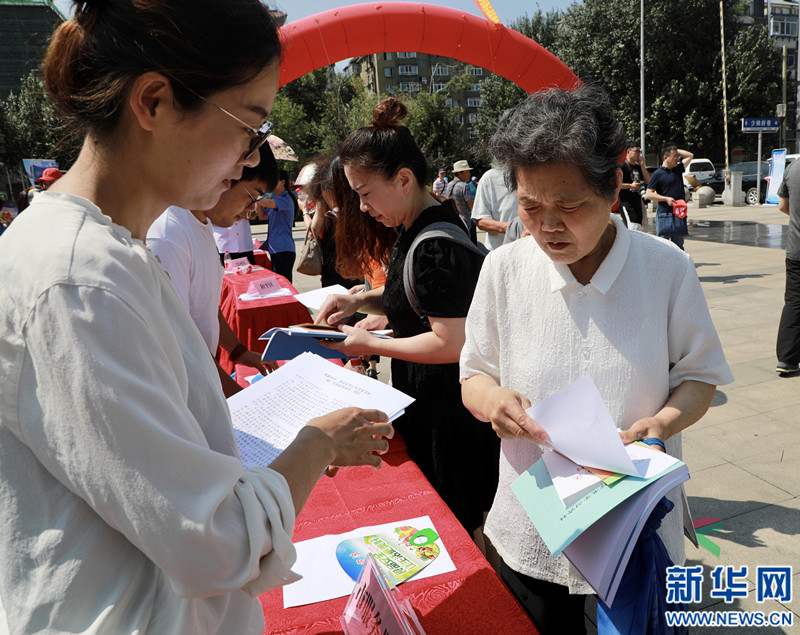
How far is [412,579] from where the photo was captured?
1182 mm

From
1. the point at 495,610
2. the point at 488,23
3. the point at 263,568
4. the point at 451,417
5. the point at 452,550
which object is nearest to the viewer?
the point at 263,568

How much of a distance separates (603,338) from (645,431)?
0.76ft

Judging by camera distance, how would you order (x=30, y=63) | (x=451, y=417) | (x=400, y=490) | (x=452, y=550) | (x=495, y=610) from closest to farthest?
1. (x=30, y=63)
2. (x=495, y=610)
3. (x=452, y=550)
4. (x=400, y=490)
5. (x=451, y=417)

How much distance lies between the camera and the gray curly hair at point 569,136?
1.27m

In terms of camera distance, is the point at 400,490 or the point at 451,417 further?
the point at 451,417

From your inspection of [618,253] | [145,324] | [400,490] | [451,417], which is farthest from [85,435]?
[451,417]

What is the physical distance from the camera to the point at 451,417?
1.99m

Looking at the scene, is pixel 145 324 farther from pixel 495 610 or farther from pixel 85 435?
pixel 495 610

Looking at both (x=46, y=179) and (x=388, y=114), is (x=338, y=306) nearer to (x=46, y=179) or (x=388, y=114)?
(x=388, y=114)

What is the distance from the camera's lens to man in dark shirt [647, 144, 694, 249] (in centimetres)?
763

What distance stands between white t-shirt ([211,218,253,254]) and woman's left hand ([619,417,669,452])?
17.4ft

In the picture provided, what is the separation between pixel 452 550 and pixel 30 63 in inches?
48.4

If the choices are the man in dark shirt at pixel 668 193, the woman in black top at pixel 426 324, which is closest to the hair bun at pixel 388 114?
the woman in black top at pixel 426 324

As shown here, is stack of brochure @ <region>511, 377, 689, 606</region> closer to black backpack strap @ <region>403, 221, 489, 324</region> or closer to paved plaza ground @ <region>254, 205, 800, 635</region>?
paved plaza ground @ <region>254, 205, 800, 635</region>
